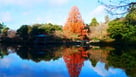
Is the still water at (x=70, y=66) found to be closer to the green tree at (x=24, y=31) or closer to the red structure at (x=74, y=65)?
the red structure at (x=74, y=65)

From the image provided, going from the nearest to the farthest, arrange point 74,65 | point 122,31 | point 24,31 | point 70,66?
point 70,66, point 74,65, point 122,31, point 24,31

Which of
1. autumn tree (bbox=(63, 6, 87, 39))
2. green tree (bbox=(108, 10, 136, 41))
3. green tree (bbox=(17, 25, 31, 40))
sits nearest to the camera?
green tree (bbox=(108, 10, 136, 41))

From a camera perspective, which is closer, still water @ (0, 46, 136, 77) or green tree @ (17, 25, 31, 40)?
still water @ (0, 46, 136, 77)

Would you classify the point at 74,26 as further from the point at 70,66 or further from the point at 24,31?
the point at 70,66

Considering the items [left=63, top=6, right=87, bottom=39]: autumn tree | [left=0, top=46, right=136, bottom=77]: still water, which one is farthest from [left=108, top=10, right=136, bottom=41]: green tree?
[left=0, top=46, right=136, bottom=77]: still water

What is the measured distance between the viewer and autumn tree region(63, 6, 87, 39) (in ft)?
181

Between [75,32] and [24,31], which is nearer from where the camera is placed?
[75,32]

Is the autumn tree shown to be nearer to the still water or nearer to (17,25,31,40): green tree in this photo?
(17,25,31,40): green tree

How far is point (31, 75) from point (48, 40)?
42.3 meters

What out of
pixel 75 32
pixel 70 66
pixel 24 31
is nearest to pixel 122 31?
pixel 75 32

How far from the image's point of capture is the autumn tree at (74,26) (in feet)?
181

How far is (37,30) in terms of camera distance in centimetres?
5928

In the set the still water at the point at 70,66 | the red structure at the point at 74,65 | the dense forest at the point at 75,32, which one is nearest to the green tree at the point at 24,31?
the dense forest at the point at 75,32

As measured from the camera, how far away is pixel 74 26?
5572 centimetres
